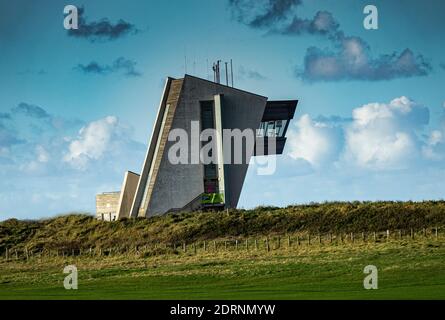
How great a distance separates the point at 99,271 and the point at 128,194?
27.1 meters

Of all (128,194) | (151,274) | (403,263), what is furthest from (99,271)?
(128,194)

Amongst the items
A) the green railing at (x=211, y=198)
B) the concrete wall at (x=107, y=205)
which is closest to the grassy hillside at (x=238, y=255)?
the concrete wall at (x=107, y=205)

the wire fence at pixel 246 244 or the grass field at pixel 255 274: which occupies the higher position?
the wire fence at pixel 246 244

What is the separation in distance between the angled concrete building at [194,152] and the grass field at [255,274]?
48.0 feet

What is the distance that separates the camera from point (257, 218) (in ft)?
214

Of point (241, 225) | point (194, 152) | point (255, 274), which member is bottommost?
point (255, 274)

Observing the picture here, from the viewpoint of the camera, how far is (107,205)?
7650 cm

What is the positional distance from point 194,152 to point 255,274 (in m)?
32.5

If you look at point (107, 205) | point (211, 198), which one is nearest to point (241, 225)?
point (211, 198)

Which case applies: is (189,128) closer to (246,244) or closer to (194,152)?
(194,152)

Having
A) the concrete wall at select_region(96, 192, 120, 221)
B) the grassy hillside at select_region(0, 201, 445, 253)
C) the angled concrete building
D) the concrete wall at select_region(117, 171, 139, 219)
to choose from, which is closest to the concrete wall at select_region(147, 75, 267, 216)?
the angled concrete building

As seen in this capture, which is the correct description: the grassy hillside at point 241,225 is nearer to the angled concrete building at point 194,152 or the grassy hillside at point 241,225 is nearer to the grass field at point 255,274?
the angled concrete building at point 194,152

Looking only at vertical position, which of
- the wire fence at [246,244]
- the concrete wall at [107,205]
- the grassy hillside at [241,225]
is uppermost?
the concrete wall at [107,205]

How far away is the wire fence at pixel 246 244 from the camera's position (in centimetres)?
5491
